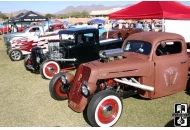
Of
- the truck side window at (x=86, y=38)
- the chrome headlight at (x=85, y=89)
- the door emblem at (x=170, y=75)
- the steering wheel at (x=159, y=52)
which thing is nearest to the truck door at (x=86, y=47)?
the truck side window at (x=86, y=38)

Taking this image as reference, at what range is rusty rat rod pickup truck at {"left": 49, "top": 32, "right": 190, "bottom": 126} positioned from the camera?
4174 mm

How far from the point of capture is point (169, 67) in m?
4.99

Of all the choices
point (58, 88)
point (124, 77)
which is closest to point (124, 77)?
point (124, 77)

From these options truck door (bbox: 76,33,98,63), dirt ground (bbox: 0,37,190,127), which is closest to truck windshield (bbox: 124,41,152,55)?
dirt ground (bbox: 0,37,190,127)

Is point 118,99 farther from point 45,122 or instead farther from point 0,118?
point 0,118

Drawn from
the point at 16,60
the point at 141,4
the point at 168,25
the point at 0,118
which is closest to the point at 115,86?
the point at 0,118

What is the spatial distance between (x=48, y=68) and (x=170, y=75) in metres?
4.52

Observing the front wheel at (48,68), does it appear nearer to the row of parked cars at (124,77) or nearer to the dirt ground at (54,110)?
the dirt ground at (54,110)

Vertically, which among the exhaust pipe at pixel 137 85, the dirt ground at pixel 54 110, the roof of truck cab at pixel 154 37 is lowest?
the dirt ground at pixel 54 110

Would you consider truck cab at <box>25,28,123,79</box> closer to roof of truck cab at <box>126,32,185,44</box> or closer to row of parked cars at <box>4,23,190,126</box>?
row of parked cars at <box>4,23,190,126</box>

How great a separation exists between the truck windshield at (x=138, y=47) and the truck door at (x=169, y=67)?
173mm

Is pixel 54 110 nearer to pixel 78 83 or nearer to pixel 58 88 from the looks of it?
pixel 58 88

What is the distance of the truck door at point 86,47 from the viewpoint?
8.34 meters

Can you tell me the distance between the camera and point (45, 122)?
4.46 metres
